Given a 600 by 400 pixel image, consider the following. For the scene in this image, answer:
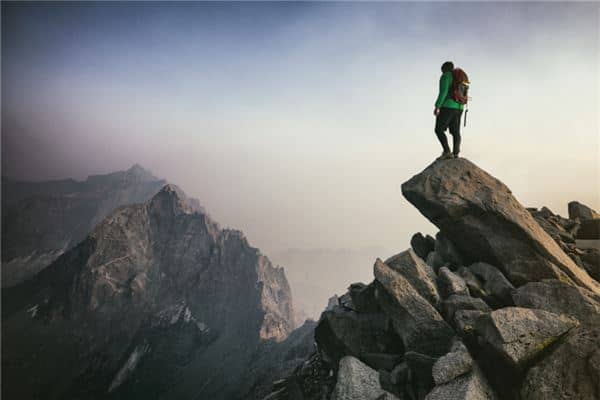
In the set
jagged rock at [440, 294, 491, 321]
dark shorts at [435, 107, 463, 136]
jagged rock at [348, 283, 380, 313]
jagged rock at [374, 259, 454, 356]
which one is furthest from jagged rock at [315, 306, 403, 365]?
dark shorts at [435, 107, 463, 136]

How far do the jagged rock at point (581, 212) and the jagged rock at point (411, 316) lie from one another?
22.0 meters

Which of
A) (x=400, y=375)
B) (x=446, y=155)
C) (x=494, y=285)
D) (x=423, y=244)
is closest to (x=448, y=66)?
(x=446, y=155)

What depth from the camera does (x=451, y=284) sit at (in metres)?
13.9

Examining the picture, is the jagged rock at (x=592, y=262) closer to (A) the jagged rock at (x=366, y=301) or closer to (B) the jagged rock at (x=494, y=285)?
(B) the jagged rock at (x=494, y=285)

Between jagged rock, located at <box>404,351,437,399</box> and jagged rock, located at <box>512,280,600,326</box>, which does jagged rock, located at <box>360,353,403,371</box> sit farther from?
jagged rock, located at <box>512,280,600,326</box>

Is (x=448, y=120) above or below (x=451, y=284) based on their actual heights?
above

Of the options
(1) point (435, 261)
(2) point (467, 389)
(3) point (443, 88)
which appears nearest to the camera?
(2) point (467, 389)

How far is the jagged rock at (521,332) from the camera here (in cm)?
875

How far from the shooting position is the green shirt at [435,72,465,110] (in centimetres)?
1568

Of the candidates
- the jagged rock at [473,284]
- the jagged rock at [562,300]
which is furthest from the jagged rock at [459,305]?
the jagged rock at [562,300]

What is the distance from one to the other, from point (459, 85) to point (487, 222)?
24.0 feet

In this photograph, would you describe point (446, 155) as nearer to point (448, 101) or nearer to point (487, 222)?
point (448, 101)

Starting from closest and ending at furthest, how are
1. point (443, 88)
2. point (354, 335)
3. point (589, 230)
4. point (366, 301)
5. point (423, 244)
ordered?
point (354, 335) < point (443, 88) < point (366, 301) < point (423, 244) < point (589, 230)

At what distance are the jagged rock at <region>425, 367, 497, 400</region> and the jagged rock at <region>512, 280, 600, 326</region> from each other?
4.61 metres
